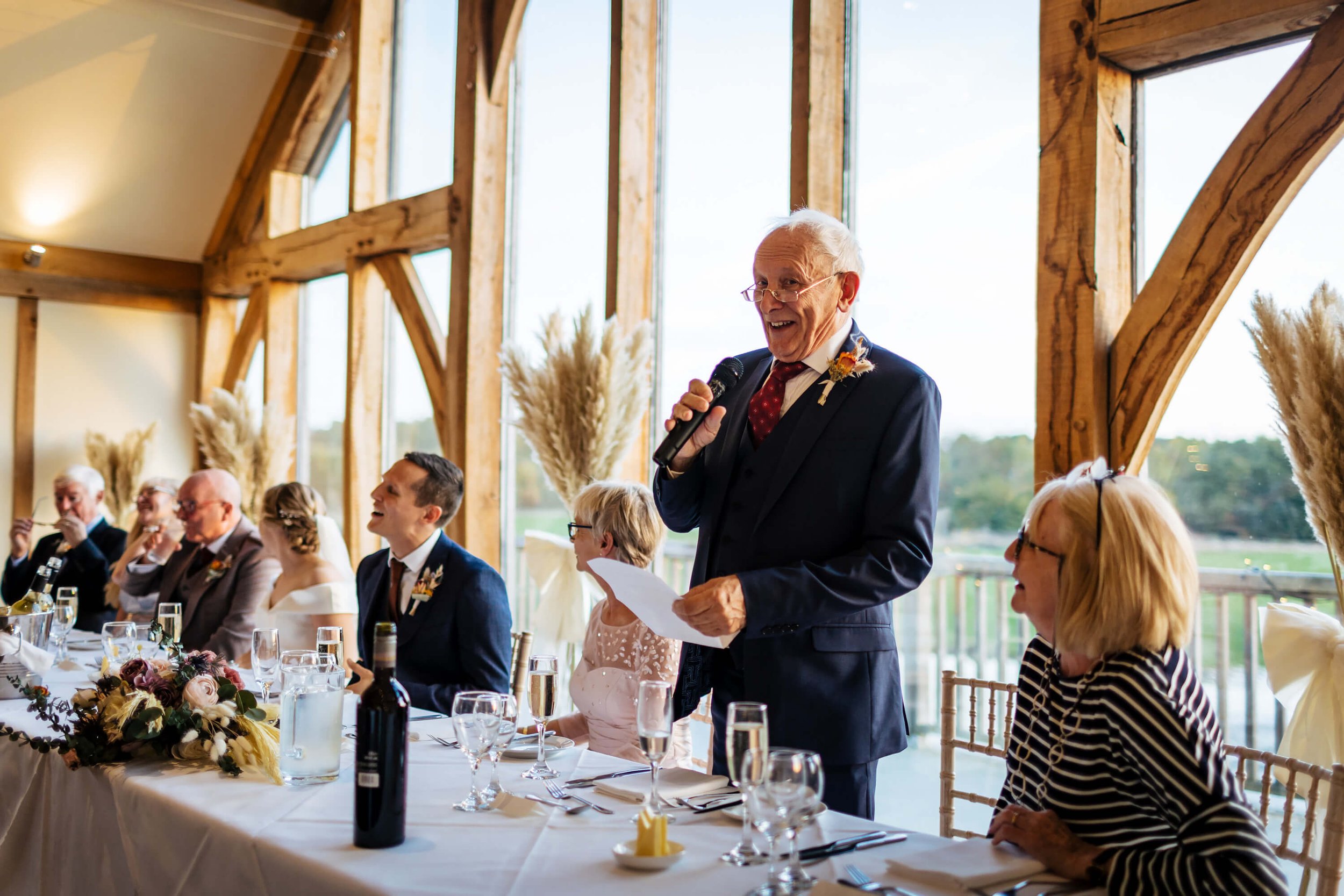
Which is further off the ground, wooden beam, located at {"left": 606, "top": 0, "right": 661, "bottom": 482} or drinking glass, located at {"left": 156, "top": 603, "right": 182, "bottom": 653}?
wooden beam, located at {"left": 606, "top": 0, "right": 661, "bottom": 482}

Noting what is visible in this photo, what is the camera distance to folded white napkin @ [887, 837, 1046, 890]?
4.23ft

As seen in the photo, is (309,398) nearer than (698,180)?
No

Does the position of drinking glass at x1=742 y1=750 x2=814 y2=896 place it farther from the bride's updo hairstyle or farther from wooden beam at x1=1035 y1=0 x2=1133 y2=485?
the bride's updo hairstyle

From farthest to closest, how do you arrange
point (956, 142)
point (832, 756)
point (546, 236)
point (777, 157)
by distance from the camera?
→ point (546, 236), point (777, 157), point (956, 142), point (832, 756)

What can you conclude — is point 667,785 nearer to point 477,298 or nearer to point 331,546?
point 331,546

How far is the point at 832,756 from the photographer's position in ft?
6.61

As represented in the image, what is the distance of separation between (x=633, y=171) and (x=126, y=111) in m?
→ 3.73

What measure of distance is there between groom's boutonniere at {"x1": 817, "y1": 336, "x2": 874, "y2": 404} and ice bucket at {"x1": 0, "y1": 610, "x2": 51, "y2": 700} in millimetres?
1915

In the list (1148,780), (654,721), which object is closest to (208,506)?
(654,721)

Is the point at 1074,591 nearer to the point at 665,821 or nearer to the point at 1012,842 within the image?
the point at 1012,842

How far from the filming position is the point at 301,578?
11.1ft

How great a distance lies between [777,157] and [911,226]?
28.0 inches

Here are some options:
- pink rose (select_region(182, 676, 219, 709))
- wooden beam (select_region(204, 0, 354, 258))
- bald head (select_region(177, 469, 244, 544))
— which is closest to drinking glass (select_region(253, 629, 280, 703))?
pink rose (select_region(182, 676, 219, 709))

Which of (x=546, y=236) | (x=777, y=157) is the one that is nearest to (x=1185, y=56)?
(x=777, y=157)
